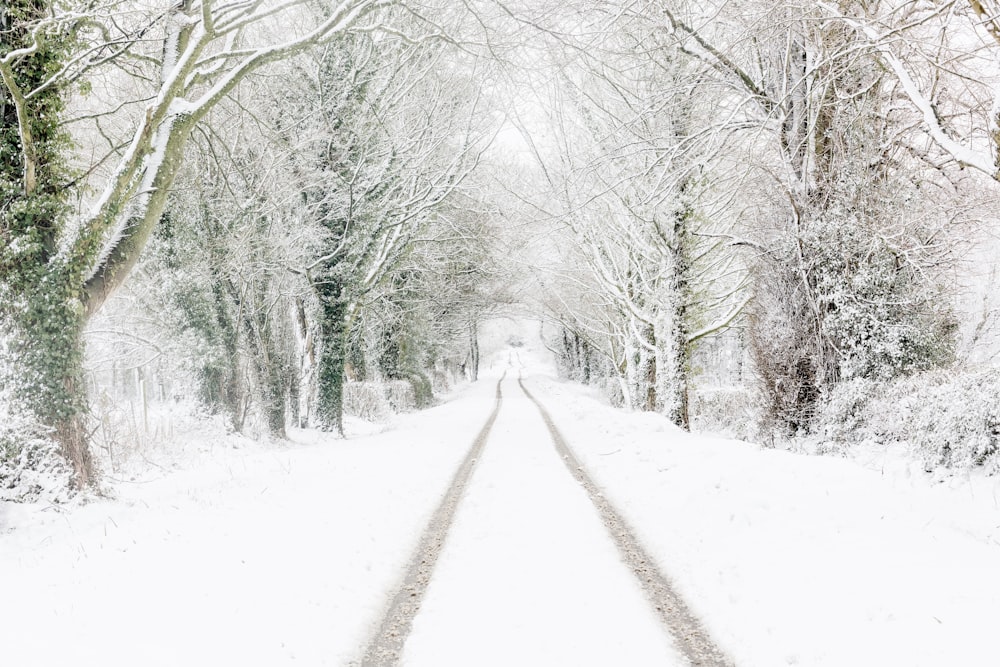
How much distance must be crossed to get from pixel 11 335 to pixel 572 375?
4620 cm

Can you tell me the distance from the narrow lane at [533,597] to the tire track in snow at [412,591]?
0.33 ft

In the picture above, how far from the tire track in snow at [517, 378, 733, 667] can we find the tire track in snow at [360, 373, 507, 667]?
78.0 inches

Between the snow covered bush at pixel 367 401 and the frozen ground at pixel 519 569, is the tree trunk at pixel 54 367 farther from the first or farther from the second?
the snow covered bush at pixel 367 401

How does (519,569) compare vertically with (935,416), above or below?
below

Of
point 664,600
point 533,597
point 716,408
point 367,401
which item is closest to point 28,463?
point 533,597

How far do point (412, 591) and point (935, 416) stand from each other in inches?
282

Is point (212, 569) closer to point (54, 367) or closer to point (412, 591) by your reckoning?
point (412, 591)

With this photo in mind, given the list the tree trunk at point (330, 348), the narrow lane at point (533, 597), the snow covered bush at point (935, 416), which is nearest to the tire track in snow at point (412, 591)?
the narrow lane at point (533, 597)

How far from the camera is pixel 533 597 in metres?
4.55

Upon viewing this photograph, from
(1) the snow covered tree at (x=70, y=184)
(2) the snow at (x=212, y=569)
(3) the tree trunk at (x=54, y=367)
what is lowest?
(2) the snow at (x=212, y=569)

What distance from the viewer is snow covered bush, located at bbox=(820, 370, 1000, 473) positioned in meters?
6.64

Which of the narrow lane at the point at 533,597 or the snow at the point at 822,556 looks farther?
the narrow lane at the point at 533,597

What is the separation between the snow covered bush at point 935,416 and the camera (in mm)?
6645

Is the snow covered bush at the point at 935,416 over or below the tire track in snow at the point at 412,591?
over
